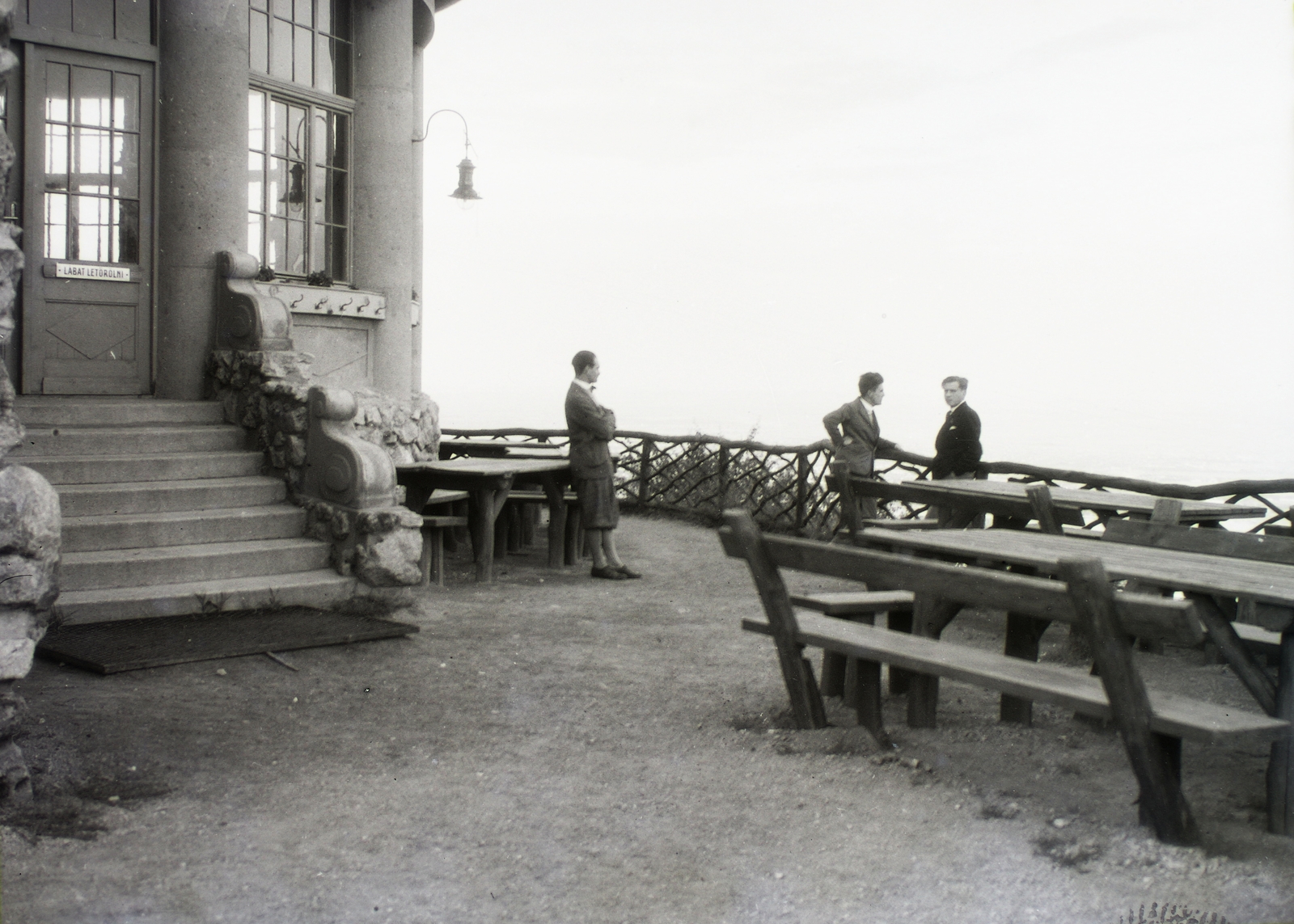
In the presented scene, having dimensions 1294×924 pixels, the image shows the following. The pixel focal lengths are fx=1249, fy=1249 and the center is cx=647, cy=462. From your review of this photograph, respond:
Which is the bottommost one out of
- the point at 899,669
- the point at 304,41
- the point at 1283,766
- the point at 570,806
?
the point at 570,806

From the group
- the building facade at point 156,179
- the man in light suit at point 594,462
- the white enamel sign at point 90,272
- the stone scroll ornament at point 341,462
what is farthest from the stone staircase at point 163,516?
the man in light suit at point 594,462

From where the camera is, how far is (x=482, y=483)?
891 cm

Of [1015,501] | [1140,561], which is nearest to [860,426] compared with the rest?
[1015,501]

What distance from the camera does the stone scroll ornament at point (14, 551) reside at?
12.6ft

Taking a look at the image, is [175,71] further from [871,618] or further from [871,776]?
[871,776]

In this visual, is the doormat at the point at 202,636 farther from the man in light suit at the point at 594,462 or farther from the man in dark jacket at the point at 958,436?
the man in dark jacket at the point at 958,436

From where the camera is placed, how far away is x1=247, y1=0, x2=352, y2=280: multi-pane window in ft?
30.5

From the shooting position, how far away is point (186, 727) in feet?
16.5

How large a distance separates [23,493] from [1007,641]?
12.5 ft

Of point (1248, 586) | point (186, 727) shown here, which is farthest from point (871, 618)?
point (186, 727)

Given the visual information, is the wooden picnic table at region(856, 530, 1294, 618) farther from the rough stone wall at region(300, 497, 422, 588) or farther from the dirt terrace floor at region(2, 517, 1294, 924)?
the rough stone wall at region(300, 497, 422, 588)

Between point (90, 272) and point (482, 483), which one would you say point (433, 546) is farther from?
point (90, 272)

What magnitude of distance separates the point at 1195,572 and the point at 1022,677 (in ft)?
2.85

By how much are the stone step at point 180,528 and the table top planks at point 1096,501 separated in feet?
12.6
